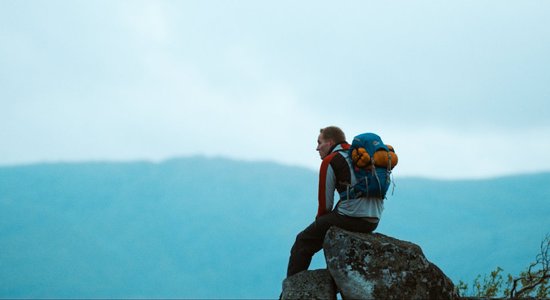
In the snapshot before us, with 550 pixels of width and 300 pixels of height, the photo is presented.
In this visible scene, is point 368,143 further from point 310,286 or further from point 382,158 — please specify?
point 310,286

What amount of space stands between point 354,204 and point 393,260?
2.26ft

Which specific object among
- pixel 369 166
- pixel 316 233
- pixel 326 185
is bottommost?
pixel 316 233

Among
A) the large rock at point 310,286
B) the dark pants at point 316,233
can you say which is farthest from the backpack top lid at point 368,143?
the large rock at point 310,286

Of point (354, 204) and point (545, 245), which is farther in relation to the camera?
point (545, 245)

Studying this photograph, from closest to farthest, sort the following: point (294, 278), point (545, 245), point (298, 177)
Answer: point (294, 278)
point (545, 245)
point (298, 177)

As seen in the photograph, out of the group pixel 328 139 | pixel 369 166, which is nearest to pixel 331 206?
pixel 369 166

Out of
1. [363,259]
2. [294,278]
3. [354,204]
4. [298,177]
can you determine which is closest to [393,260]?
[363,259]

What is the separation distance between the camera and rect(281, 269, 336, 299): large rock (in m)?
6.15

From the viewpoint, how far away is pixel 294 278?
6277mm

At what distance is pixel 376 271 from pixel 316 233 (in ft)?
2.51

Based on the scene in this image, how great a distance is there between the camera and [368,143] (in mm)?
6188

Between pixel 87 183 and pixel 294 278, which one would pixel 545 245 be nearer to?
pixel 294 278

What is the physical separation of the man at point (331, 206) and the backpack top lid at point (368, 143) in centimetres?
15

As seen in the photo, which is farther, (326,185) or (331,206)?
(331,206)
